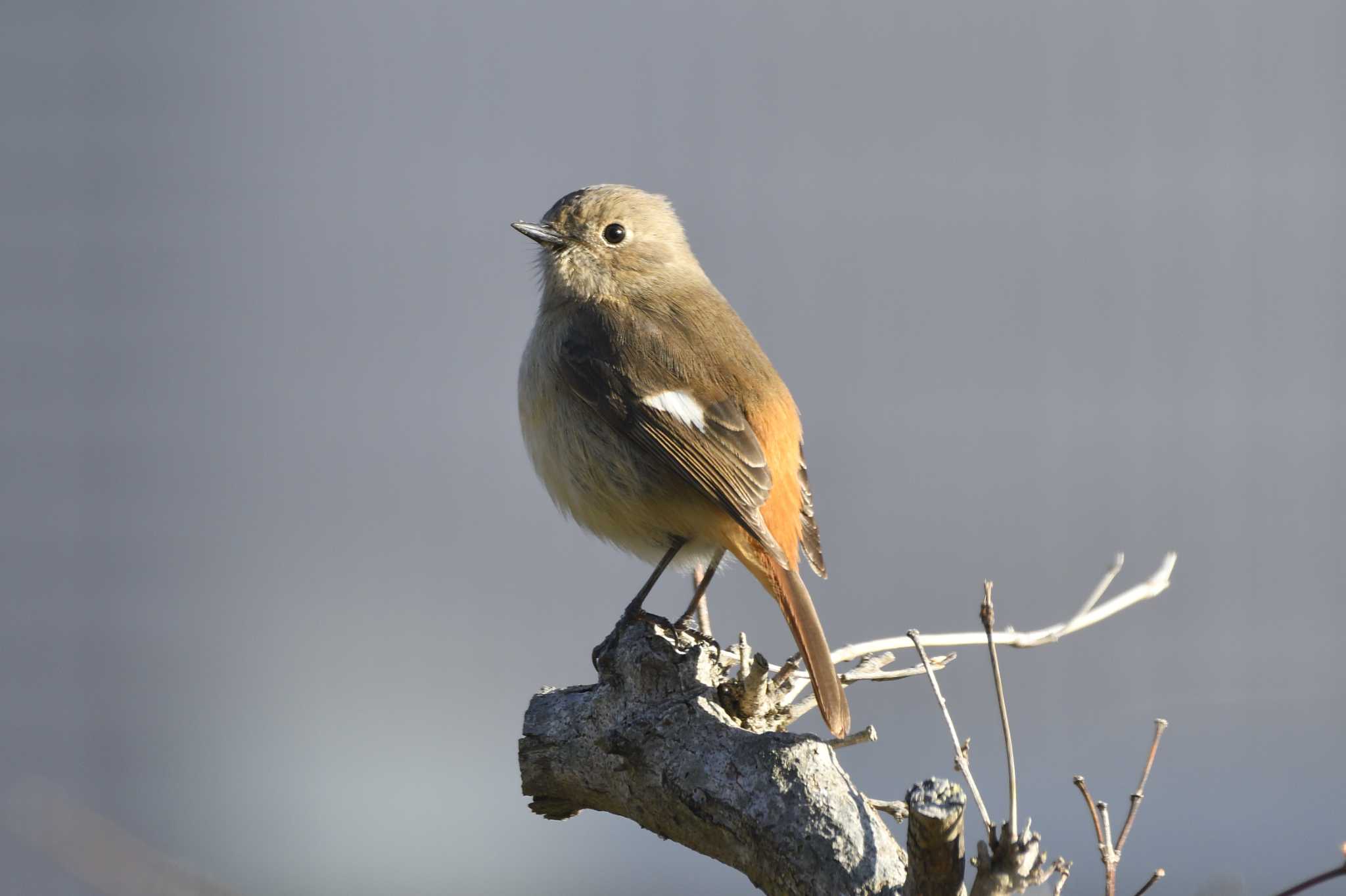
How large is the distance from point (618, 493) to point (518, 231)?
3.63 ft

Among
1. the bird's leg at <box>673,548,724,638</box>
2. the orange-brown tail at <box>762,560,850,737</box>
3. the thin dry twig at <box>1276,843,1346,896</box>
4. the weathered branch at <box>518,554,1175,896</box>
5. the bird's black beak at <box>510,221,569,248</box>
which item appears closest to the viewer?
the thin dry twig at <box>1276,843,1346,896</box>

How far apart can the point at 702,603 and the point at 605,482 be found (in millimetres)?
427

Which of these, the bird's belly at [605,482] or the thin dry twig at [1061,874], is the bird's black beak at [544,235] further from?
the thin dry twig at [1061,874]

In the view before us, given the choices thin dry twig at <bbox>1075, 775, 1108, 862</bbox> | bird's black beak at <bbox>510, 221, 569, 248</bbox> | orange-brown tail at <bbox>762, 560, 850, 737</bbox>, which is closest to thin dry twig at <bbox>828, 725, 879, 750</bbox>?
orange-brown tail at <bbox>762, 560, 850, 737</bbox>

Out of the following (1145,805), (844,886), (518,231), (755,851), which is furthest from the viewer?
(1145,805)

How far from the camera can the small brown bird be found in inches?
131

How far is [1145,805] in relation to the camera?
20.1 ft

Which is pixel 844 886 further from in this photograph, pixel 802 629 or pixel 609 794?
pixel 802 629

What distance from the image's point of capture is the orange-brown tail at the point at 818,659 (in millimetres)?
2689

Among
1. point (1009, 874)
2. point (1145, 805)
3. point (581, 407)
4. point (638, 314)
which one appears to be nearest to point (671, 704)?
point (1009, 874)

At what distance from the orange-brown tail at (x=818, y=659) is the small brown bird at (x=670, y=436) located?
26mm

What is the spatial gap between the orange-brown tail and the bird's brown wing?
167 mm

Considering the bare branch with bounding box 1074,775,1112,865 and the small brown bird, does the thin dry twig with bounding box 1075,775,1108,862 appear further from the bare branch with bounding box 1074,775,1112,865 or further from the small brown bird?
the small brown bird

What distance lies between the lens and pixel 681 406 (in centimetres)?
346
